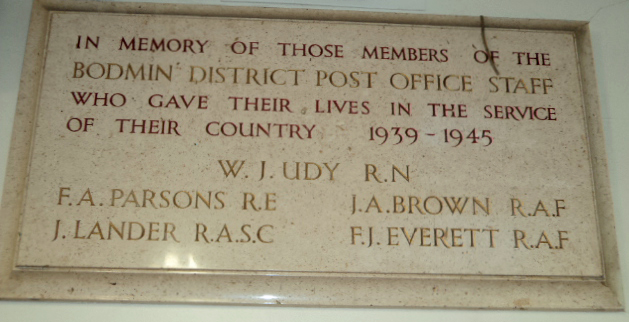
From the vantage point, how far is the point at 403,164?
7.48 feet

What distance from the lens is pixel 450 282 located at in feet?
7.12

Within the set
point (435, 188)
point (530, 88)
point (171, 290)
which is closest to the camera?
point (171, 290)

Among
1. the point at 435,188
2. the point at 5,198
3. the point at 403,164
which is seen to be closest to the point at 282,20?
the point at 403,164

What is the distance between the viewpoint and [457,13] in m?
2.54

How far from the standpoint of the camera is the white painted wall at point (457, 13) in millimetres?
2119

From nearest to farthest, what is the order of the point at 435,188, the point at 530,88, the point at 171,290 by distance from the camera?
the point at 171,290
the point at 435,188
the point at 530,88

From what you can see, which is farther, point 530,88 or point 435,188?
point 530,88

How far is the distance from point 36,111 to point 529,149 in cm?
209

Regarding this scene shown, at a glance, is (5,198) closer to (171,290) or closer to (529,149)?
(171,290)

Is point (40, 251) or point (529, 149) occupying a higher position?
point (529, 149)

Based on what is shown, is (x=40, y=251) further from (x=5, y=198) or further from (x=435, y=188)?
(x=435, y=188)

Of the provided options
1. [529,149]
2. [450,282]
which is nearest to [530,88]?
[529,149]

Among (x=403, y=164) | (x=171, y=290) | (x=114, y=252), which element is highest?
(x=403, y=164)

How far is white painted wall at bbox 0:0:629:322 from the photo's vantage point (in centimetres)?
212
